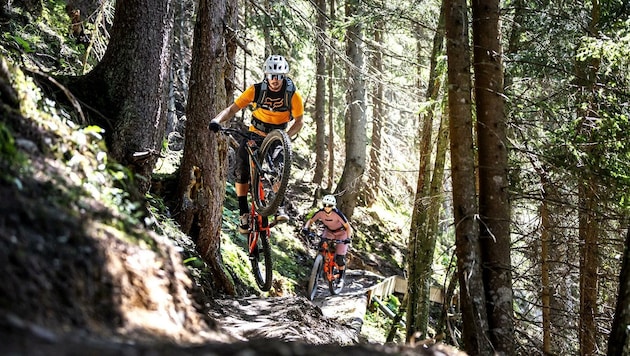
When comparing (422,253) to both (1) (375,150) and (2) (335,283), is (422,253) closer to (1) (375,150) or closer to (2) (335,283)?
(2) (335,283)

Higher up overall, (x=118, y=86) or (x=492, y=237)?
(x=118, y=86)

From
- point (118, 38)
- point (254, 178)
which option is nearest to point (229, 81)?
point (254, 178)

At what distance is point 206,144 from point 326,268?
16.8 feet

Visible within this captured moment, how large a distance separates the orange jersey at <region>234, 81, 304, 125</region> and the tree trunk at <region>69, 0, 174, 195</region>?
1.28 m

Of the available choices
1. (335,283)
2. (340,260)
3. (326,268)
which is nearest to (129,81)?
(340,260)

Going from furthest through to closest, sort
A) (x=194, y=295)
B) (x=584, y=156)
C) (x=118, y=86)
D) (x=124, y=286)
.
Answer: (x=584, y=156), (x=118, y=86), (x=194, y=295), (x=124, y=286)

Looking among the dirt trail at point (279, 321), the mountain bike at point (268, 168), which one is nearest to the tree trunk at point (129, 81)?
the mountain bike at point (268, 168)

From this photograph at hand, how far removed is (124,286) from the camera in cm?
287

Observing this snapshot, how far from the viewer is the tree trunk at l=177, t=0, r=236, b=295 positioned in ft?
27.3

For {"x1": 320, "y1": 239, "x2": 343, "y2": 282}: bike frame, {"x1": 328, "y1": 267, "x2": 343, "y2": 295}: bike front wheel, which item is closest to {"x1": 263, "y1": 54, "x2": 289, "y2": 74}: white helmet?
{"x1": 320, "y1": 239, "x2": 343, "y2": 282}: bike frame

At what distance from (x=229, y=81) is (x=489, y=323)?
5.03m

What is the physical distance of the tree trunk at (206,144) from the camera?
8.33 m

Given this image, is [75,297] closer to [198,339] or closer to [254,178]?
[198,339]

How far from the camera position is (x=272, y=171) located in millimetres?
7887
